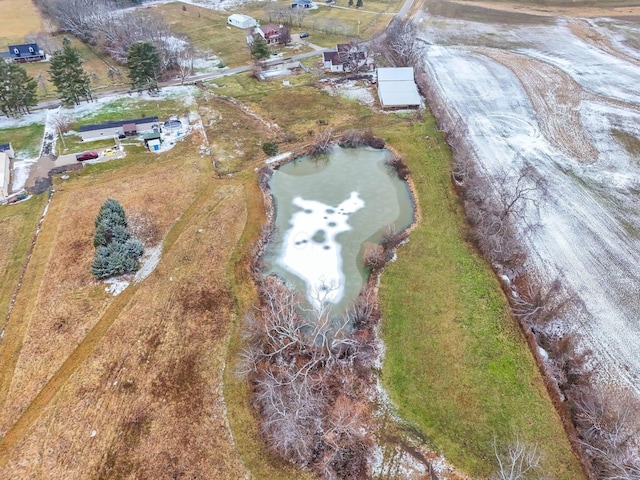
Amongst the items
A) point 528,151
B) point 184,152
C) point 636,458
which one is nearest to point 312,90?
point 184,152

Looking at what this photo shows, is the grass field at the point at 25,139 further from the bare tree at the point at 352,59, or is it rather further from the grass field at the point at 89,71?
the bare tree at the point at 352,59

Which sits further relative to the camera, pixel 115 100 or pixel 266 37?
pixel 266 37

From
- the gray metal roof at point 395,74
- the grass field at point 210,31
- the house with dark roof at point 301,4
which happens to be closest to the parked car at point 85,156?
the grass field at point 210,31

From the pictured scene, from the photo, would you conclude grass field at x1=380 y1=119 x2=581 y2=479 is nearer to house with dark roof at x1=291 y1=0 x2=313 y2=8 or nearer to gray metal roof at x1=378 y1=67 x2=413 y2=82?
gray metal roof at x1=378 y1=67 x2=413 y2=82

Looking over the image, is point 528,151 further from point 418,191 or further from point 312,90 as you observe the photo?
point 312,90

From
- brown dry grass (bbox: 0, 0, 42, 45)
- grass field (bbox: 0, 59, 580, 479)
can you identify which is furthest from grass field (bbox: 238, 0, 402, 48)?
grass field (bbox: 0, 59, 580, 479)

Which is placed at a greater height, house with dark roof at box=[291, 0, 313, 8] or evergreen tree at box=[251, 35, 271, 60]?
house with dark roof at box=[291, 0, 313, 8]
